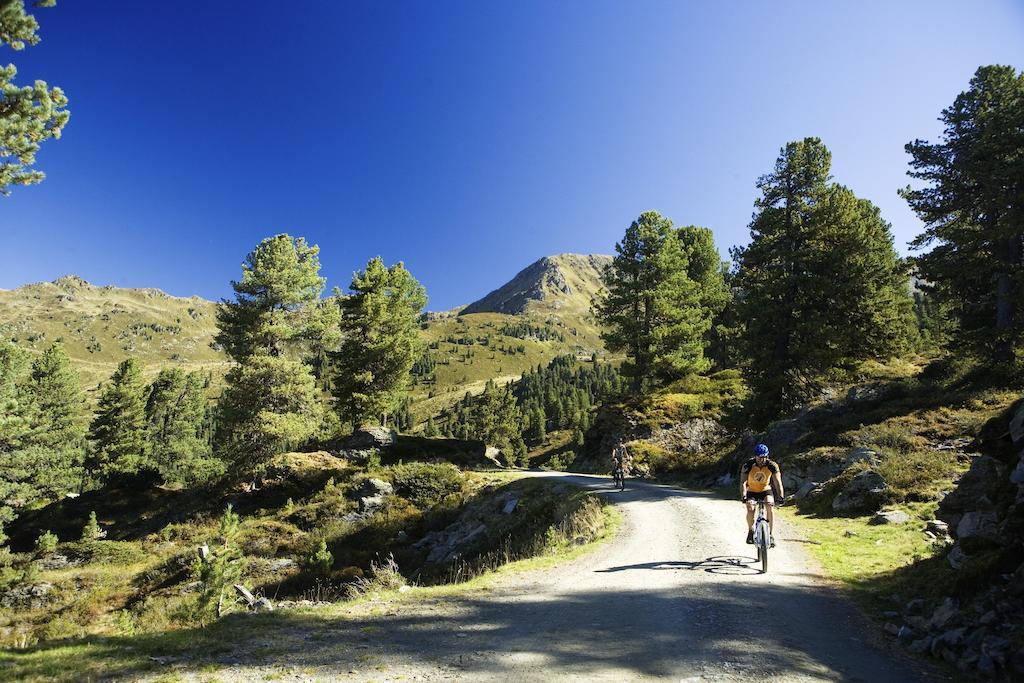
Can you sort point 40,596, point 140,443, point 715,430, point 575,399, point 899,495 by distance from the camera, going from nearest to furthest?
1. point 899,495
2. point 40,596
3. point 715,430
4. point 140,443
5. point 575,399

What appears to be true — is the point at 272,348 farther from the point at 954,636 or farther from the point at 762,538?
the point at 954,636

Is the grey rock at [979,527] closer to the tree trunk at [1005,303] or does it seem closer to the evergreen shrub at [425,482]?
the tree trunk at [1005,303]

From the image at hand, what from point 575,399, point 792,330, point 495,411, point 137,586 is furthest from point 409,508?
point 575,399

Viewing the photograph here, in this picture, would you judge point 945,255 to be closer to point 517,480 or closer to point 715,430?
point 715,430

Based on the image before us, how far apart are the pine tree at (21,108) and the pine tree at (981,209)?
31.4 meters

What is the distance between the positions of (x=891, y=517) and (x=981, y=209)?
60.3 ft

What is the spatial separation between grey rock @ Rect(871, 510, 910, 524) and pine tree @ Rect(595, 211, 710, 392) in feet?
78.1

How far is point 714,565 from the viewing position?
402 inches

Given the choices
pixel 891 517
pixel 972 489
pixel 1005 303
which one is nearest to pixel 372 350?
pixel 891 517

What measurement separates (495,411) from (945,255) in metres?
57.3

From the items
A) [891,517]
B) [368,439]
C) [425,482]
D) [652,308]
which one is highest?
[652,308]

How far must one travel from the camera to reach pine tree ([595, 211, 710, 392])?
37500mm

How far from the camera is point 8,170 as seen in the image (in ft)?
34.4

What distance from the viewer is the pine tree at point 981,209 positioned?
2078 centimetres
